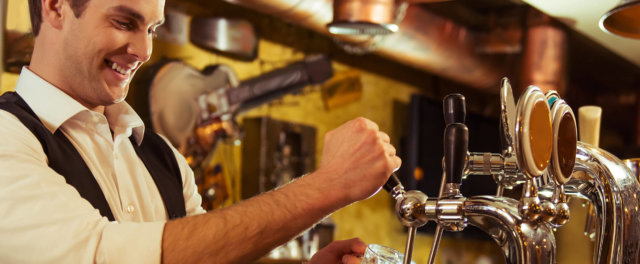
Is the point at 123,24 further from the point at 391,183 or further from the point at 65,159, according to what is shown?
the point at 391,183

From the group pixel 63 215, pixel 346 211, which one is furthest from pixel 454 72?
pixel 63 215

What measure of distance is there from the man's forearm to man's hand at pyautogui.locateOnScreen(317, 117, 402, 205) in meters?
0.02

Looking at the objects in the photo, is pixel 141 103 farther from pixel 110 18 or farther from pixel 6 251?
pixel 6 251

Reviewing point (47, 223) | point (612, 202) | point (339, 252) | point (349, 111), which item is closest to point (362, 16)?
point (349, 111)

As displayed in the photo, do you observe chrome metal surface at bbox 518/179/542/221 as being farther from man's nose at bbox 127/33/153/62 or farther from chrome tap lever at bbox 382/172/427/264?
man's nose at bbox 127/33/153/62

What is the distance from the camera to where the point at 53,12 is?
1.40 metres

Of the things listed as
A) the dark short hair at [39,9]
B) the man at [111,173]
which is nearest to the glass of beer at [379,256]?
the man at [111,173]

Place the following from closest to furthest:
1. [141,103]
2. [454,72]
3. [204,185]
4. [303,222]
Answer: [303,222], [141,103], [204,185], [454,72]

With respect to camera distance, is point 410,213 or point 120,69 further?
point 120,69

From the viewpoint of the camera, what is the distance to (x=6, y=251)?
1.02 meters

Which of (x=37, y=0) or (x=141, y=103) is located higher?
(x=37, y=0)

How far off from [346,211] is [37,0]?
4.15 m

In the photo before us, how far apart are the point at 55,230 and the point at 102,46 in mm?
489

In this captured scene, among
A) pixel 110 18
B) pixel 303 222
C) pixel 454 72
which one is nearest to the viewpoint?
pixel 303 222
